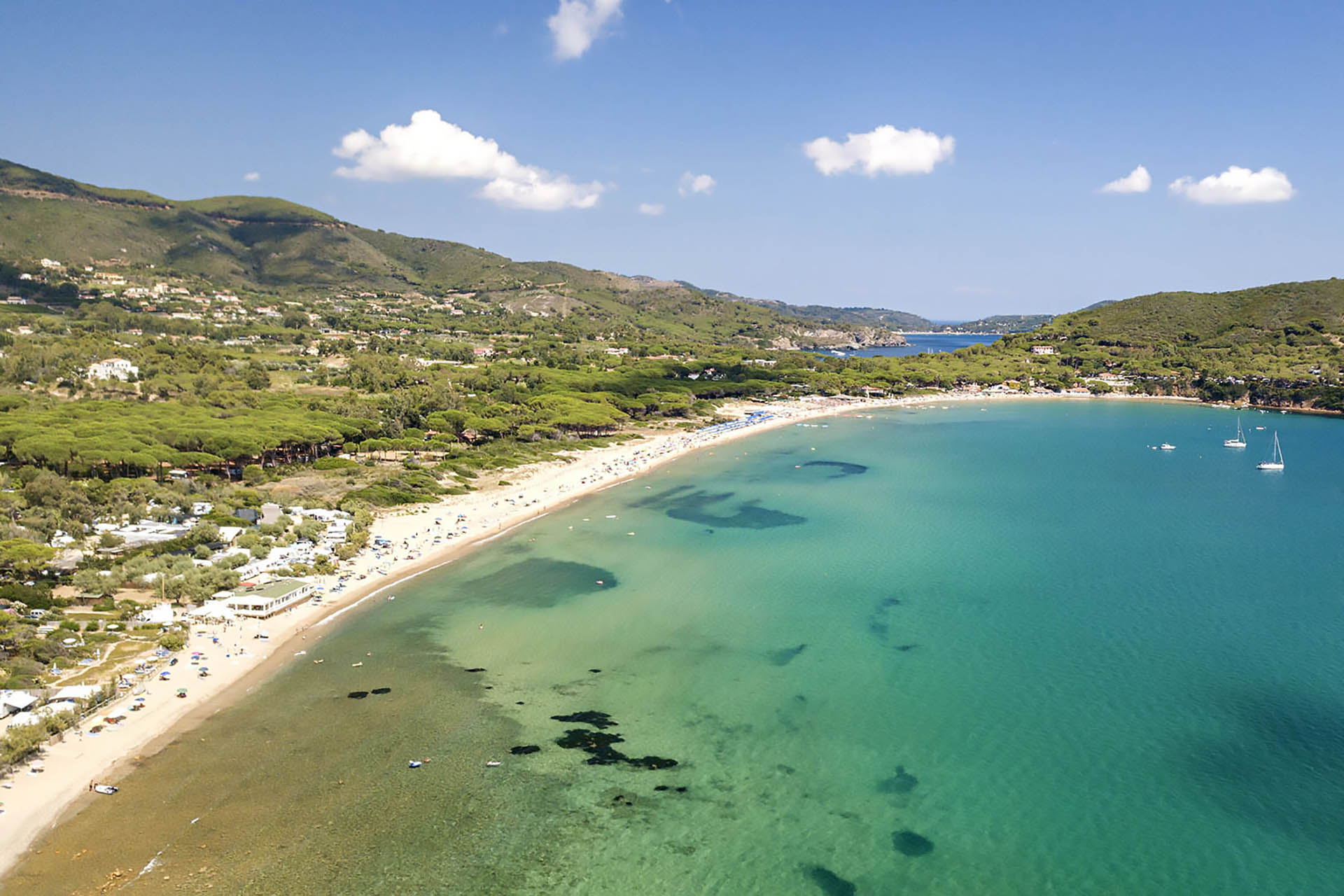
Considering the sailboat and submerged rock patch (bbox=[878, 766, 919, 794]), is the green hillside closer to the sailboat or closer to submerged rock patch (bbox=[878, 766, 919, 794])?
the sailboat

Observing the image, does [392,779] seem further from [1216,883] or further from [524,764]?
[1216,883]

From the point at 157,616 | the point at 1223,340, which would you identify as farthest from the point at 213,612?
the point at 1223,340

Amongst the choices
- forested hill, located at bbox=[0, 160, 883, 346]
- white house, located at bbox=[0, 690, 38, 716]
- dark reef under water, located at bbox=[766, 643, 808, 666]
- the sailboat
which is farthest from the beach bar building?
forested hill, located at bbox=[0, 160, 883, 346]

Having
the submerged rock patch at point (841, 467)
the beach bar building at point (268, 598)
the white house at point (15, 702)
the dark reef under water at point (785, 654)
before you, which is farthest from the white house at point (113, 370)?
the dark reef under water at point (785, 654)

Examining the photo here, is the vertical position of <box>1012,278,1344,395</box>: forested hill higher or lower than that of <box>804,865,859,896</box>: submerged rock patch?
higher

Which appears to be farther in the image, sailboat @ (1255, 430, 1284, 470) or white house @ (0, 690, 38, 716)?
sailboat @ (1255, 430, 1284, 470)

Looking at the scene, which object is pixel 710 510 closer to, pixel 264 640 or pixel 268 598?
pixel 268 598
